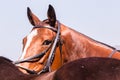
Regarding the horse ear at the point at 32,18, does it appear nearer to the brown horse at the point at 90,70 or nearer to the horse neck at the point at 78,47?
the horse neck at the point at 78,47

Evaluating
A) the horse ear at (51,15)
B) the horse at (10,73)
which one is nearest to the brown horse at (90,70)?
the horse at (10,73)

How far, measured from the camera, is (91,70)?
384 cm

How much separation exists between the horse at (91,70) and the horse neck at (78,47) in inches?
86.0

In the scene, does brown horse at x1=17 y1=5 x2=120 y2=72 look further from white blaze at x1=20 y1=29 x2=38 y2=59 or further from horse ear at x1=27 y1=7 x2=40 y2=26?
horse ear at x1=27 y1=7 x2=40 y2=26

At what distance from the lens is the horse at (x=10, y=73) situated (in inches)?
170

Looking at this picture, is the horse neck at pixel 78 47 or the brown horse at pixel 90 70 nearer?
the brown horse at pixel 90 70

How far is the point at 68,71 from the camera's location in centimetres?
391

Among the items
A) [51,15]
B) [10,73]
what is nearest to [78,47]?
[51,15]

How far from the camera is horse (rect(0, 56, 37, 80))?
4.33m

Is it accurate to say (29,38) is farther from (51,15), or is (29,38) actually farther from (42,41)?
(51,15)

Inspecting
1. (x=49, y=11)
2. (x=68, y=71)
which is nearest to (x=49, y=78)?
(x=68, y=71)

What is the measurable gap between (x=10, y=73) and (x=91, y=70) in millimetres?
1090

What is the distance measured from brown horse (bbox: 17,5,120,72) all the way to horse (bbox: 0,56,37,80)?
1.34m

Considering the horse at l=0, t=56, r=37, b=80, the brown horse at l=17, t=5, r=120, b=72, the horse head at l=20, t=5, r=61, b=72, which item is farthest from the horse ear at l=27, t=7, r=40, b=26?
the horse at l=0, t=56, r=37, b=80
